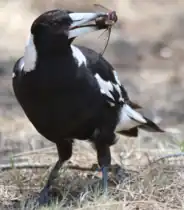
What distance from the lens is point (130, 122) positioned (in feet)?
12.4

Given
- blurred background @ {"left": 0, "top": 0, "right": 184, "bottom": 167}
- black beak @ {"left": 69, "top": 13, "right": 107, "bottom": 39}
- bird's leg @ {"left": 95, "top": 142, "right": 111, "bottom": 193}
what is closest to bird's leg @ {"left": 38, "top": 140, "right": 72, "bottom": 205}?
bird's leg @ {"left": 95, "top": 142, "right": 111, "bottom": 193}

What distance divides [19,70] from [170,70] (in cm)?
337

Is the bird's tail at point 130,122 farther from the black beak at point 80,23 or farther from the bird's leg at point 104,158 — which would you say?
the black beak at point 80,23

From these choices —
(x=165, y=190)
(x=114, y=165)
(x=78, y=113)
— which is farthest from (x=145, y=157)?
(x=78, y=113)

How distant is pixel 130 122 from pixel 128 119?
44mm

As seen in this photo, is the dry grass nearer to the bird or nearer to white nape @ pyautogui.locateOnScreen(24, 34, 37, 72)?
the bird

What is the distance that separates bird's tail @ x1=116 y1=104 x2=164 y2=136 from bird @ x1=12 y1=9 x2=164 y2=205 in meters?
0.09

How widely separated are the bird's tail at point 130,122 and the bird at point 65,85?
9cm

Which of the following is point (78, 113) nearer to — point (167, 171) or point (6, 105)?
point (167, 171)

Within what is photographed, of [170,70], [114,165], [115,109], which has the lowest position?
[170,70]

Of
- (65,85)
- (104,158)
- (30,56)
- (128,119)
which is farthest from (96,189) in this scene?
(30,56)

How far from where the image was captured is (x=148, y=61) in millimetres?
6711

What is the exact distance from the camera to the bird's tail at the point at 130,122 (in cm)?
366

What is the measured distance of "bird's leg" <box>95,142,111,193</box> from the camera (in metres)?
3.56
